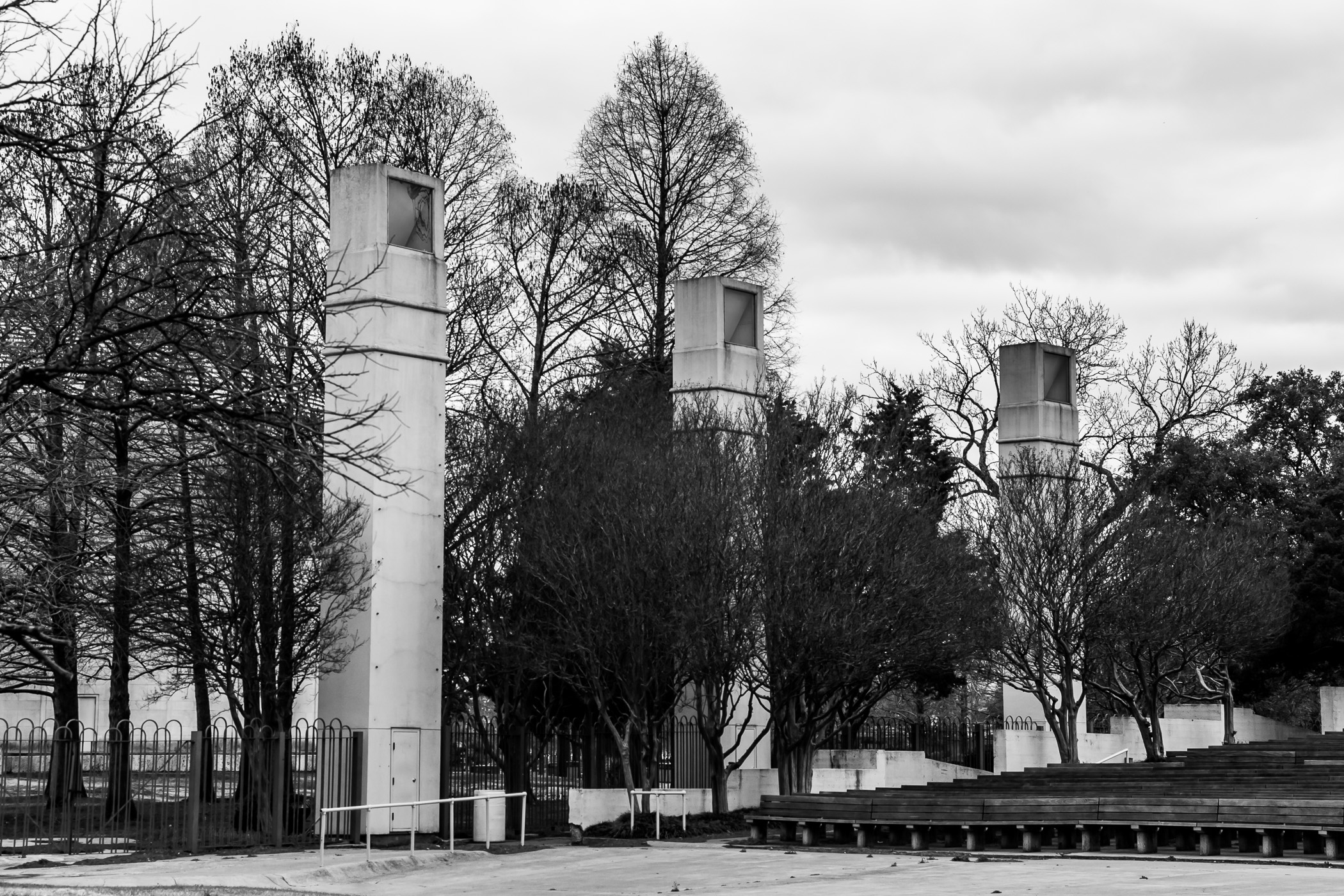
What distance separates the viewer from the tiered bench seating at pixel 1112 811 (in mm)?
19953

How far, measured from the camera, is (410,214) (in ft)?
81.4

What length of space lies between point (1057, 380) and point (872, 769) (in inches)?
387

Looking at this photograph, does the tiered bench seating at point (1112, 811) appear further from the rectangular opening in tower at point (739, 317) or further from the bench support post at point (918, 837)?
the rectangular opening in tower at point (739, 317)

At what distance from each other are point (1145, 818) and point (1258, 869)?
8.28 ft

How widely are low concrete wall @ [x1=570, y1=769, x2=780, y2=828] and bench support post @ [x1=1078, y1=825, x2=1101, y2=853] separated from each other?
6.72 m

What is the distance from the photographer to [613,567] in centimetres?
2594

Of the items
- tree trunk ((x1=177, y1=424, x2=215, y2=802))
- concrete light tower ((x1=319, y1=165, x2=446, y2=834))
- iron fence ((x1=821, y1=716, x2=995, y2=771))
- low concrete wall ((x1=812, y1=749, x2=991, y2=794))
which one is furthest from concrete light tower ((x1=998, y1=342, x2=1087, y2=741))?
tree trunk ((x1=177, y1=424, x2=215, y2=802))

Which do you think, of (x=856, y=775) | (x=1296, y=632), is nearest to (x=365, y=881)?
(x=856, y=775)

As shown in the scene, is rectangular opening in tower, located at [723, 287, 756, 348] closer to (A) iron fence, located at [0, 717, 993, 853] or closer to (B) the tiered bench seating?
(A) iron fence, located at [0, 717, 993, 853]

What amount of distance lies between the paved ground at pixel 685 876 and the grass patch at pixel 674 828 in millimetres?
3292

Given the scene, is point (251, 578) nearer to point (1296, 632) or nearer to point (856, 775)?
point (856, 775)

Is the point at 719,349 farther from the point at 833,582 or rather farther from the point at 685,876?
the point at 685,876

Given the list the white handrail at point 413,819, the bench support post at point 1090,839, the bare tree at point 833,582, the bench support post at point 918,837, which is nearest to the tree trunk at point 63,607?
the white handrail at point 413,819

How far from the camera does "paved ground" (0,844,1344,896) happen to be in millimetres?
16266
